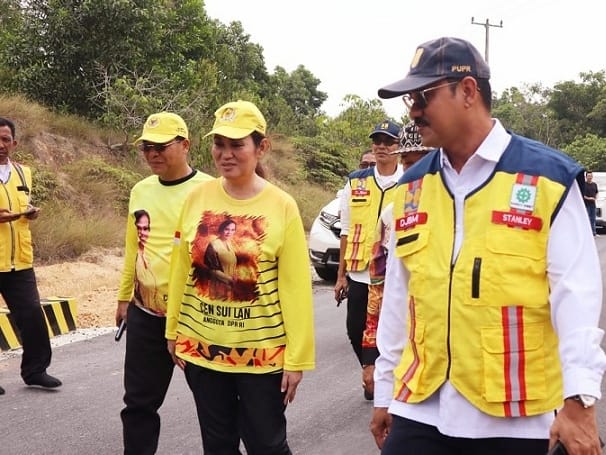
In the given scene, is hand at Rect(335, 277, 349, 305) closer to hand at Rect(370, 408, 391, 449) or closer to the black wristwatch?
hand at Rect(370, 408, 391, 449)

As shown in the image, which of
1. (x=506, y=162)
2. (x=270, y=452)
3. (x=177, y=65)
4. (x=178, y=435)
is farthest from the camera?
(x=177, y=65)

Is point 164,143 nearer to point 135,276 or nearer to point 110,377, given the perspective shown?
point 135,276

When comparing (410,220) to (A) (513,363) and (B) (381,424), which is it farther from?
(B) (381,424)

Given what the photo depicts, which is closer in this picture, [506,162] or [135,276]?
[506,162]

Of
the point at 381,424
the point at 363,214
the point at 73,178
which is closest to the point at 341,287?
the point at 363,214

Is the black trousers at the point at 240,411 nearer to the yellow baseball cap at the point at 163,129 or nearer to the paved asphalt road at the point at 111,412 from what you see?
the yellow baseball cap at the point at 163,129

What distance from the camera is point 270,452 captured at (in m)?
3.12

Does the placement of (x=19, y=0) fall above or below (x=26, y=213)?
above

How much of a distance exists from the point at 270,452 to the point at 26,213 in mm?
3287

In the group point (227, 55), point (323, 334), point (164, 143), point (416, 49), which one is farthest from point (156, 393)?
point (227, 55)

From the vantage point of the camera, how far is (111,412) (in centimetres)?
524

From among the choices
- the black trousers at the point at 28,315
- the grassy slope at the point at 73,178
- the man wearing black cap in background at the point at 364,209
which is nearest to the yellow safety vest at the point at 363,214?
the man wearing black cap in background at the point at 364,209

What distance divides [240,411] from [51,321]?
4756 millimetres

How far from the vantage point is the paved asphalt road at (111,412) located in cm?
466
